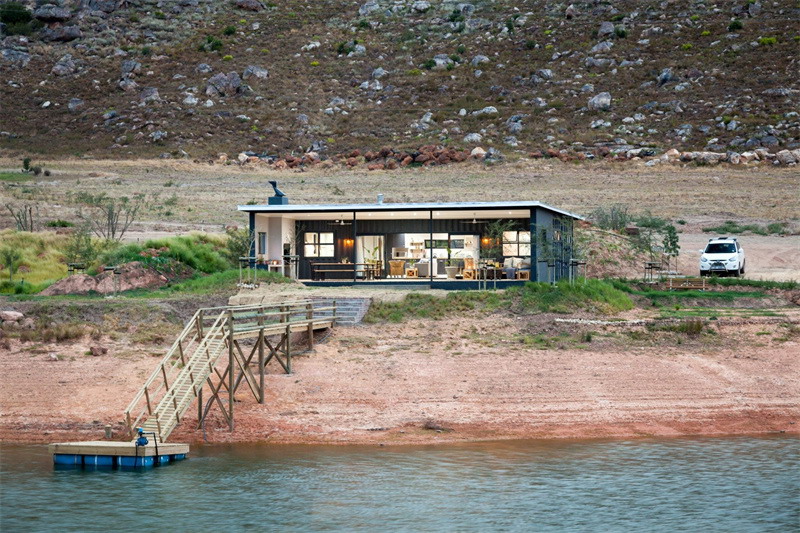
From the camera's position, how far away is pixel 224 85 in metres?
94.1

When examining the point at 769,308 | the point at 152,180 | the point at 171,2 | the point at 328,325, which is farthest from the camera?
the point at 171,2

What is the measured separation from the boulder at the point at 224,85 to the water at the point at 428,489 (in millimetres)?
73270

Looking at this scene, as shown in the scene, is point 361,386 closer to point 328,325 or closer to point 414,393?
point 414,393

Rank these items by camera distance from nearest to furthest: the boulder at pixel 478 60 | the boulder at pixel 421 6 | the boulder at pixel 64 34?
the boulder at pixel 478 60 < the boulder at pixel 64 34 < the boulder at pixel 421 6

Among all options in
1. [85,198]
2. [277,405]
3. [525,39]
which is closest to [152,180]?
[85,198]

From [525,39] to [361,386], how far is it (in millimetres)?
76400

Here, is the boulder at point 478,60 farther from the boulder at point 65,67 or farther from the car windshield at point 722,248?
the car windshield at point 722,248

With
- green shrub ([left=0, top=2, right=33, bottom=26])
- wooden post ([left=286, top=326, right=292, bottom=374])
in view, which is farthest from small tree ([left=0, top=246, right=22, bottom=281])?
green shrub ([left=0, top=2, right=33, bottom=26])

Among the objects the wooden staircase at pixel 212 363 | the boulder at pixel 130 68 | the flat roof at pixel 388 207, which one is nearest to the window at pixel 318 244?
the flat roof at pixel 388 207

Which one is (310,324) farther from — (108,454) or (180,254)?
(180,254)

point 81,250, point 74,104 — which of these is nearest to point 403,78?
point 74,104

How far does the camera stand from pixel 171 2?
115375mm

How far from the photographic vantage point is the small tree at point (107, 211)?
50.7 metres

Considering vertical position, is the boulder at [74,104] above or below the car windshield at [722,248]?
above
